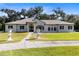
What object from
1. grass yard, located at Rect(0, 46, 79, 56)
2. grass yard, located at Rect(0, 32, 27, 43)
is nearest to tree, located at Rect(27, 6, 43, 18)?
grass yard, located at Rect(0, 32, 27, 43)

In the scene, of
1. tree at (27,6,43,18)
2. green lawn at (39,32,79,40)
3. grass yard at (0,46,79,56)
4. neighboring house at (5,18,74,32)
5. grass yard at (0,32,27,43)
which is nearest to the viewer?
grass yard at (0,46,79,56)

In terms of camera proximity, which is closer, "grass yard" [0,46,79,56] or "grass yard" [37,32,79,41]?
"grass yard" [0,46,79,56]

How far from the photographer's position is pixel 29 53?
883 cm

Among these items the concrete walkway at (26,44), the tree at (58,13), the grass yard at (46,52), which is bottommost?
the grass yard at (46,52)

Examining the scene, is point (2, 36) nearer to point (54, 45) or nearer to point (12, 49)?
point (12, 49)

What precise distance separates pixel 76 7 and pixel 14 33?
1643mm

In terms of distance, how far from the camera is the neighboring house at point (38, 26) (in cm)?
923

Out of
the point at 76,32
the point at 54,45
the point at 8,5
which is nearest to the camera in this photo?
the point at 8,5

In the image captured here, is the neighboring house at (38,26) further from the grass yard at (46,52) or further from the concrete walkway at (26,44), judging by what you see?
the grass yard at (46,52)

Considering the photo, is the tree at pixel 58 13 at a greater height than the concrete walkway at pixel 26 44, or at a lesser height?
greater

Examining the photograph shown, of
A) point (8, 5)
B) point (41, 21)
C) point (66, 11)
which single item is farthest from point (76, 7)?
point (8, 5)

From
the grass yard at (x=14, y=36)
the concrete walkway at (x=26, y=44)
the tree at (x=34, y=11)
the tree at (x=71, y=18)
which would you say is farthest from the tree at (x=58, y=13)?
the grass yard at (x=14, y=36)

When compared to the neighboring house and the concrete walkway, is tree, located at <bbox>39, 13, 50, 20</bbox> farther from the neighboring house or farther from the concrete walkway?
the concrete walkway

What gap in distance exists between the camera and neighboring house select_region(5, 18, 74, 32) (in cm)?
923
